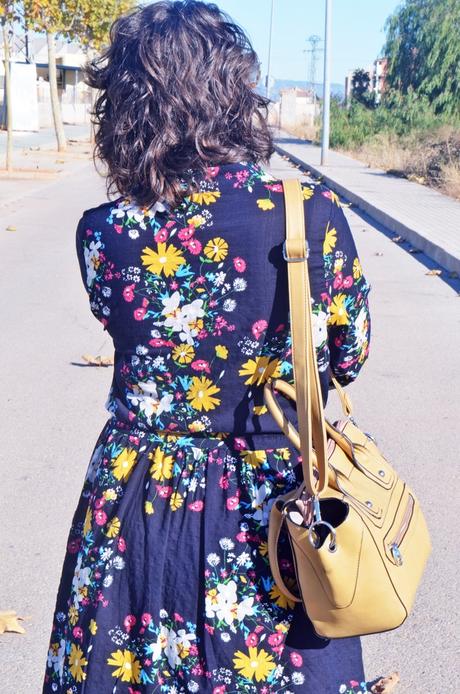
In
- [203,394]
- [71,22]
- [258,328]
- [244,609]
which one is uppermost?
[71,22]

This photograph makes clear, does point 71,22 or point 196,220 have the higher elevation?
point 71,22

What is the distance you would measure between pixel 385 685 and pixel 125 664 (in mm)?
1485

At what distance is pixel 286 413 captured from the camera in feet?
6.41

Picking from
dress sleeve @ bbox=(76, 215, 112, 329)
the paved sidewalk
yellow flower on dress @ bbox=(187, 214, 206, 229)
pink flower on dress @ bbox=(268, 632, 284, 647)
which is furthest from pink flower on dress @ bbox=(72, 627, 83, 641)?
the paved sidewalk

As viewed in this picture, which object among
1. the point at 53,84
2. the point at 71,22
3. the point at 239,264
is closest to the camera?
the point at 239,264

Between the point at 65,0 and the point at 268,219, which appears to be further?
the point at 65,0

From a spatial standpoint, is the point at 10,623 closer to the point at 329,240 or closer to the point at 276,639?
the point at 276,639

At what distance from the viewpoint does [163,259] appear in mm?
1896

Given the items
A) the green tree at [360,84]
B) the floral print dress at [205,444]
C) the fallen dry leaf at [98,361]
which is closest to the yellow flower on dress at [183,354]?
the floral print dress at [205,444]

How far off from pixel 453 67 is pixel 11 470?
31.2m

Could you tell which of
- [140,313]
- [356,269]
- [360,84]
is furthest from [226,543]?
[360,84]

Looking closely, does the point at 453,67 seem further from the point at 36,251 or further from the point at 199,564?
the point at 199,564

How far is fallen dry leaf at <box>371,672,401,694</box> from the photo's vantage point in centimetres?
319

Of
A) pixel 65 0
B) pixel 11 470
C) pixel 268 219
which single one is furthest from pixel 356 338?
pixel 65 0
